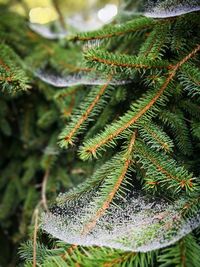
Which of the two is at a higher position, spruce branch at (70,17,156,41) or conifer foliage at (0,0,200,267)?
spruce branch at (70,17,156,41)

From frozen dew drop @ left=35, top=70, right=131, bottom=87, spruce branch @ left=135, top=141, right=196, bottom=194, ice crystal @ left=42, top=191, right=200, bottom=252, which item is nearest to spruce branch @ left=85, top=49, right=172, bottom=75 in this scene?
frozen dew drop @ left=35, top=70, right=131, bottom=87

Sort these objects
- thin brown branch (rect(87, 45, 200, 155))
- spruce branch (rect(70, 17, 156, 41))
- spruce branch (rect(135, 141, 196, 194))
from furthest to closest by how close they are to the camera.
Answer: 1. spruce branch (rect(70, 17, 156, 41))
2. thin brown branch (rect(87, 45, 200, 155))
3. spruce branch (rect(135, 141, 196, 194))

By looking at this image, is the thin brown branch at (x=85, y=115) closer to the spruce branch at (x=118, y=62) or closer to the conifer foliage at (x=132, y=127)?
the conifer foliage at (x=132, y=127)

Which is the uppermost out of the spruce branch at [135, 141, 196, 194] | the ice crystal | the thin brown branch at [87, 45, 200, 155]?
the thin brown branch at [87, 45, 200, 155]

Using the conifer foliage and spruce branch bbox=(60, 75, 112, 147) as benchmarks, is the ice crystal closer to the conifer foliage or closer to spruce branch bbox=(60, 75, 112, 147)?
the conifer foliage

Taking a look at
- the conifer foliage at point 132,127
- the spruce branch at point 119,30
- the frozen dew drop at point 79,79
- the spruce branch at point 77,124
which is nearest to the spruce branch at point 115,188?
the conifer foliage at point 132,127

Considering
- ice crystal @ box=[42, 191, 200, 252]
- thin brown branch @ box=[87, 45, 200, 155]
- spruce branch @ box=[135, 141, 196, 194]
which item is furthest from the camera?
thin brown branch @ box=[87, 45, 200, 155]

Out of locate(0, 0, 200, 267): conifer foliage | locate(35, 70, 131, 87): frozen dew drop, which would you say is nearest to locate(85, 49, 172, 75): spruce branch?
locate(0, 0, 200, 267): conifer foliage

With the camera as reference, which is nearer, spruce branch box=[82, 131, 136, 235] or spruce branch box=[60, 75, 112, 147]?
spruce branch box=[82, 131, 136, 235]

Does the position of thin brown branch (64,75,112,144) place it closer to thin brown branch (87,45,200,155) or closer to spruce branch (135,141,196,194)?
thin brown branch (87,45,200,155)

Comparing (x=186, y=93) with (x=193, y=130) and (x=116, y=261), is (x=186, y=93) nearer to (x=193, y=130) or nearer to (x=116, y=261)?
(x=193, y=130)
